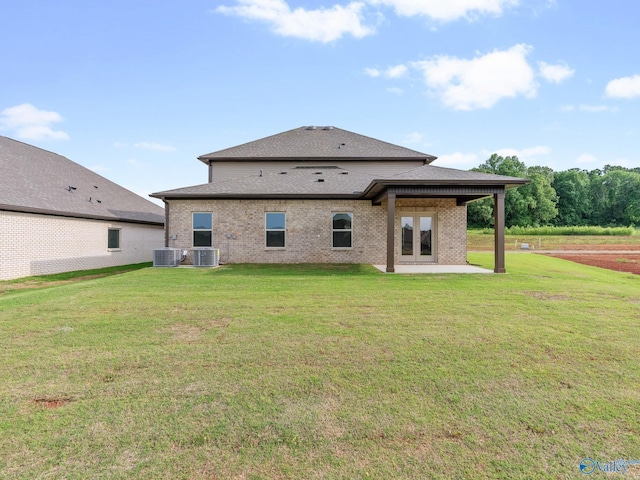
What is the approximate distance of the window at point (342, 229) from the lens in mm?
14320

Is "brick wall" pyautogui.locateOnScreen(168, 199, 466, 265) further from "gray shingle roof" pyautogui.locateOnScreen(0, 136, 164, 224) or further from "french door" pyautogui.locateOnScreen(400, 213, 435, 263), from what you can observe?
"gray shingle roof" pyautogui.locateOnScreen(0, 136, 164, 224)

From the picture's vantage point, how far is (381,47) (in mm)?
14492

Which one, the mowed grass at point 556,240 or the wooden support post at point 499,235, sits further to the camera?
the mowed grass at point 556,240

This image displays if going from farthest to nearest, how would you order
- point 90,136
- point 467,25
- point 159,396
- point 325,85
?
point 90,136
point 325,85
point 467,25
point 159,396

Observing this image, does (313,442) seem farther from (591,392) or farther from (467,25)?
(467,25)

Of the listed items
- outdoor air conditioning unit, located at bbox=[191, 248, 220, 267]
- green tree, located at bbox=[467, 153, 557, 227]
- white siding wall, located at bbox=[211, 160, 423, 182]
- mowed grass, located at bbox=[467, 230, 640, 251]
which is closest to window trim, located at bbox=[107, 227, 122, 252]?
white siding wall, located at bbox=[211, 160, 423, 182]

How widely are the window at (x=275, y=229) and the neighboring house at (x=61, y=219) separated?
811 cm

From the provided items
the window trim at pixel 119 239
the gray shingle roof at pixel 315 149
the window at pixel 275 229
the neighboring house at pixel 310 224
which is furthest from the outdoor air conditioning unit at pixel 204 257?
the gray shingle roof at pixel 315 149

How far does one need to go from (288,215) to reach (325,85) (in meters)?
9.70

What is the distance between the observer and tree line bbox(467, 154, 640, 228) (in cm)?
5397

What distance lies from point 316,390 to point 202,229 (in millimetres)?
12448

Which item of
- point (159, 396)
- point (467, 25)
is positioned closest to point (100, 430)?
point (159, 396)

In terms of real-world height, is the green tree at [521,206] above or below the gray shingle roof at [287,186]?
above

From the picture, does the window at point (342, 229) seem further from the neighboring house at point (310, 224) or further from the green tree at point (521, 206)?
the green tree at point (521, 206)
